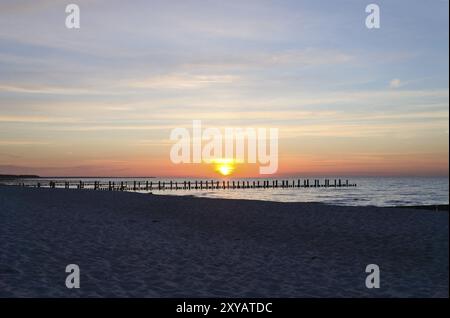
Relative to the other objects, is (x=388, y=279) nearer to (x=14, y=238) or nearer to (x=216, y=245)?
(x=216, y=245)

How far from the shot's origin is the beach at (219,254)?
29.5 feet

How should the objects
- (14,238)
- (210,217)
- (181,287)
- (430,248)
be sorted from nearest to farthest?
1. (181,287)
2. (14,238)
3. (430,248)
4. (210,217)

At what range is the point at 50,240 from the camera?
43.5ft

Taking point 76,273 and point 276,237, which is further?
point 276,237

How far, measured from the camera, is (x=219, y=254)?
12719mm

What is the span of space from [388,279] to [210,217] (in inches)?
492

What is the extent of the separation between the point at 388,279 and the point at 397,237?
21.0 feet

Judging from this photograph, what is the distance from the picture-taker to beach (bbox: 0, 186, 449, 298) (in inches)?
354

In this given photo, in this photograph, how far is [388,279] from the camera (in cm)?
1034

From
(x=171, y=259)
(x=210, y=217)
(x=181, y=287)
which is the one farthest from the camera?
(x=210, y=217)
